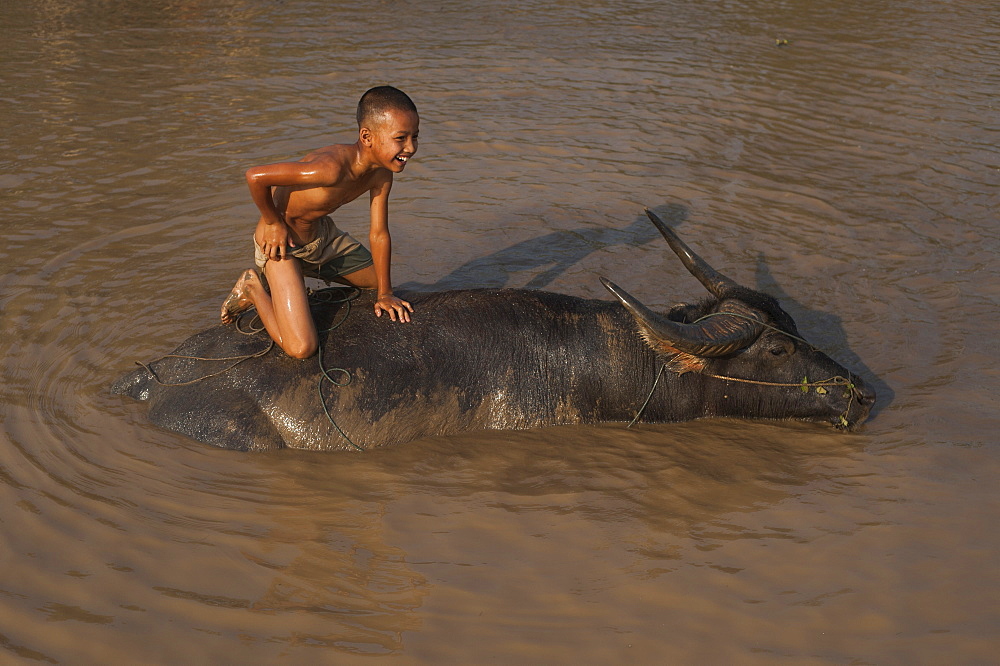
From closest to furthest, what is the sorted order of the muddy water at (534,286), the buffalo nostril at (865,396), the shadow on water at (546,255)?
the muddy water at (534,286), the buffalo nostril at (865,396), the shadow on water at (546,255)

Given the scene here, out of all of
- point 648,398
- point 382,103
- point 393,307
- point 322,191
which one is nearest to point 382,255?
point 393,307

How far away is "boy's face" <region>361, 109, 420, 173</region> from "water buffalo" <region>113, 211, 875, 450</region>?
84 centimetres

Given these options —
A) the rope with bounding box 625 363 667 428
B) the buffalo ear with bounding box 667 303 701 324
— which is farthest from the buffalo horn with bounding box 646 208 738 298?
the rope with bounding box 625 363 667 428

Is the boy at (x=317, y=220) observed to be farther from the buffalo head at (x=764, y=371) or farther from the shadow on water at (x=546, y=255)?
the buffalo head at (x=764, y=371)

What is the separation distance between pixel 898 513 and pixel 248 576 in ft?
9.86

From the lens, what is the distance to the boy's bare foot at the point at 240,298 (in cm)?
468

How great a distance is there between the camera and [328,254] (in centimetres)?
501

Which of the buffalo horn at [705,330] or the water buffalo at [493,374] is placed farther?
the water buffalo at [493,374]

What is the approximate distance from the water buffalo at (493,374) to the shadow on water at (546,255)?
159 cm

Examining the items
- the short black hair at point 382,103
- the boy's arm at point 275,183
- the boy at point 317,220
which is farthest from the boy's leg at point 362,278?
the short black hair at point 382,103

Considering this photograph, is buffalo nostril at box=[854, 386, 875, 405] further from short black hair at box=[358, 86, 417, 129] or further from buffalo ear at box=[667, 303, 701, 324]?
short black hair at box=[358, 86, 417, 129]

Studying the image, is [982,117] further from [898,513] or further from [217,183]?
[217,183]

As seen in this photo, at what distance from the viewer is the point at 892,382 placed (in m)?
5.40

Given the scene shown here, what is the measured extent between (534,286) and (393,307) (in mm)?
2029
